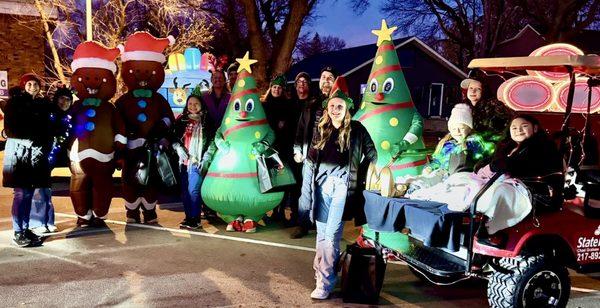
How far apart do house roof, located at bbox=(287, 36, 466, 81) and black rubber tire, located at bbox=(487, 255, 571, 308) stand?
23.1 m

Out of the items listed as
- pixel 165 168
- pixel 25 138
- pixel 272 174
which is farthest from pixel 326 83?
pixel 25 138

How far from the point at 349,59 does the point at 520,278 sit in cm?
2545

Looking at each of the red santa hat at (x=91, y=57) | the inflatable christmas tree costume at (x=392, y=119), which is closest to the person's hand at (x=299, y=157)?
the inflatable christmas tree costume at (x=392, y=119)

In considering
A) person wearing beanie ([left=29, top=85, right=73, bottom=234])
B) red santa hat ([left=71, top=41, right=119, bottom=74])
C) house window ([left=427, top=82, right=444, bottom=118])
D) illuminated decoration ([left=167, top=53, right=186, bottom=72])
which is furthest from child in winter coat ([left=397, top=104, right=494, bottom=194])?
house window ([left=427, top=82, right=444, bottom=118])

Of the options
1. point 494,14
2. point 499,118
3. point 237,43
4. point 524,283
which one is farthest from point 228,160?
point 237,43

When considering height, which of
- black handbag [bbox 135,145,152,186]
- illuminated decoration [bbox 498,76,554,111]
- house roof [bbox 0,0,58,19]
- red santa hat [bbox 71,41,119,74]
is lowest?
black handbag [bbox 135,145,152,186]

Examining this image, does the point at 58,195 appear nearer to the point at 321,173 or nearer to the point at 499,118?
the point at 321,173

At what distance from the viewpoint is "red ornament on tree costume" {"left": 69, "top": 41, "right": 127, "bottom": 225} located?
6953 mm

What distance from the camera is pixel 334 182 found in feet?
15.6

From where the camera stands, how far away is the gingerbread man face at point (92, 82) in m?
7.00

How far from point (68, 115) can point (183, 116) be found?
4.45ft

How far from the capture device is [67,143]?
7105 mm

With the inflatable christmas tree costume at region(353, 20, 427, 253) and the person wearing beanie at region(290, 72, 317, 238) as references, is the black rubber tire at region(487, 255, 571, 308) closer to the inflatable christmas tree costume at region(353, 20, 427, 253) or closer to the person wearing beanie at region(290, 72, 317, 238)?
the inflatable christmas tree costume at region(353, 20, 427, 253)

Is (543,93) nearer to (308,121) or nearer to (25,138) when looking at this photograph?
(308,121)
